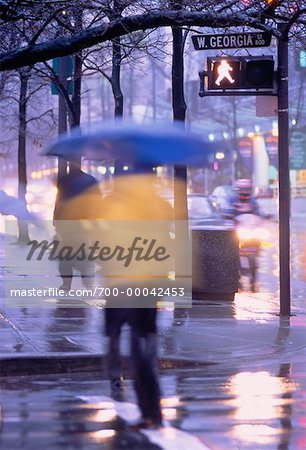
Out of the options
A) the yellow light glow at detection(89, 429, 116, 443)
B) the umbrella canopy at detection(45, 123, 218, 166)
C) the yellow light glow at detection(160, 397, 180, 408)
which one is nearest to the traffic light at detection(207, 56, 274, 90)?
the umbrella canopy at detection(45, 123, 218, 166)

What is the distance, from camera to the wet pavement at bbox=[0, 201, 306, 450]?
7527 mm

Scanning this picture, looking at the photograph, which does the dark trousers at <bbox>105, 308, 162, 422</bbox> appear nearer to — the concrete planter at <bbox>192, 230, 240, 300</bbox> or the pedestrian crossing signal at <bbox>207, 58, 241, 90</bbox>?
the pedestrian crossing signal at <bbox>207, 58, 241, 90</bbox>

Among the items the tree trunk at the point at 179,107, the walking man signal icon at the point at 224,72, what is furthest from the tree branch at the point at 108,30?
the tree trunk at the point at 179,107

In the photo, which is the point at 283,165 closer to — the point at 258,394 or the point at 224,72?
the point at 224,72

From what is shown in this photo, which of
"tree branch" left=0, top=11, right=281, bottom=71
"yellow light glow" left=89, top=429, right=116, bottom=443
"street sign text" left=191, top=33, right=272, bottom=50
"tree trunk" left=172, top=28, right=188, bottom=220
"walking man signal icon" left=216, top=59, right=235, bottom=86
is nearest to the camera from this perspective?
"yellow light glow" left=89, top=429, right=116, bottom=443

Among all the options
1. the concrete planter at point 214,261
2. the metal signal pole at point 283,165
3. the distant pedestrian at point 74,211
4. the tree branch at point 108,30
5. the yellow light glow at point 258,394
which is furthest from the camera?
the concrete planter at point 214,261

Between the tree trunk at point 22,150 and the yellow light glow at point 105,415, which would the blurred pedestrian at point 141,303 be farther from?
the tree trunk at point 22,150

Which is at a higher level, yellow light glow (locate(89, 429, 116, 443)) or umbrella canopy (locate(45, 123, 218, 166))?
umbrella canopy (locate(45, 123, 218, 166))

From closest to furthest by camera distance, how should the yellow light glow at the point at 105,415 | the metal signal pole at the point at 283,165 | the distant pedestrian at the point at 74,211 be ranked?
the yellow light glow at the point at 105,415 → the distant pedestrian at the point at 74,211 → the metal signal pole at the point at 283,165

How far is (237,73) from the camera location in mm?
13906

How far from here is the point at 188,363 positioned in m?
10.8

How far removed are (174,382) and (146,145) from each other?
2525 mm

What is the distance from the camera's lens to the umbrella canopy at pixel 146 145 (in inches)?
341

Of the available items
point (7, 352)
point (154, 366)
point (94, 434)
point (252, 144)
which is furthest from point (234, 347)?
point (252, 144)
